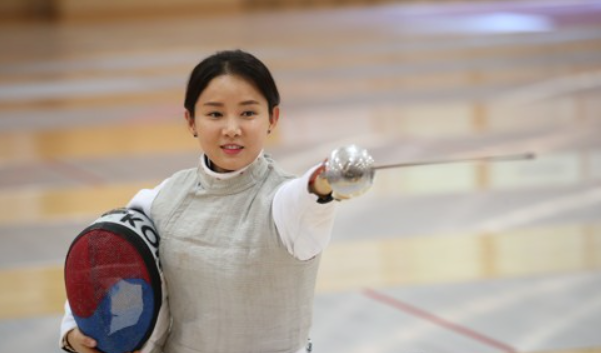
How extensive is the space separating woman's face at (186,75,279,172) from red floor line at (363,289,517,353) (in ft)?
4.59

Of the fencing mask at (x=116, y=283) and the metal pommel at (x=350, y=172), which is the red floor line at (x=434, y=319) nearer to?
the fencing mask at (x=116, y=283)

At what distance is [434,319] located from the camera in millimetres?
3785

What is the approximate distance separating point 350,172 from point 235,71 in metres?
0.53

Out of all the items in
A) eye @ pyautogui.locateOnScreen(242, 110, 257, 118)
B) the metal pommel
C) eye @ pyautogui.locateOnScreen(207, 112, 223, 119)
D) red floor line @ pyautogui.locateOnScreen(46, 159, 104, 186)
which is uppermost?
red floor line @ pyautogui.locateOnScreen(46, 159, 104, 186)

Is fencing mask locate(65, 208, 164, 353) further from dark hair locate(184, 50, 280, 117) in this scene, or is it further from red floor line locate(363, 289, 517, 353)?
red floor line locate(363, 289, 517, 353)

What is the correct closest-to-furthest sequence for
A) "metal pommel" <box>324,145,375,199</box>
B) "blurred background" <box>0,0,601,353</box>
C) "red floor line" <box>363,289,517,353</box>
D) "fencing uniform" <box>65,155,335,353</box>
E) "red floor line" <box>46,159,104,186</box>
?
1. "metal pommel" <box>324,145,375,199</box>
2. "fencing uniform" <box>65,155,335,353</box>
3. "red floor line" <box>363,289,517,353</box>
4. "blurred background" <box>0,0,601,353</box>
5. "red floor line" <box>46,159,104,186</box>

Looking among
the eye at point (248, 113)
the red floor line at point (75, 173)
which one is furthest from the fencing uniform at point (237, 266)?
the red floor line at point (75, 173)

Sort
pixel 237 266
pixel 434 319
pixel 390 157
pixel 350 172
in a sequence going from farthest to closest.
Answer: pixel 390 157
pixel 434 319
pixel 237 266
pixel 350 172

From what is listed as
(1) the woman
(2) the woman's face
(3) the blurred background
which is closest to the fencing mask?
(1) the woman

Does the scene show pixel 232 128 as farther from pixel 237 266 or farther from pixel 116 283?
pixel 116 283

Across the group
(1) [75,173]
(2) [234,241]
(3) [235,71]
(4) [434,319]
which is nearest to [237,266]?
(2) [234,241]

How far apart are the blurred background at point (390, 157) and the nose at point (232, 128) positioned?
1305 millimetres

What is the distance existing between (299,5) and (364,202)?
1319cm

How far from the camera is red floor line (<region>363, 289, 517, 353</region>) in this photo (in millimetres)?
3514
